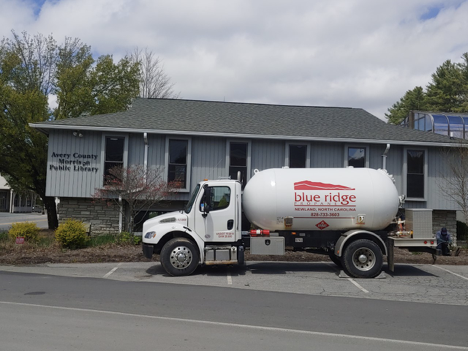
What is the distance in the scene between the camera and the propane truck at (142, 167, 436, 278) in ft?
38.7

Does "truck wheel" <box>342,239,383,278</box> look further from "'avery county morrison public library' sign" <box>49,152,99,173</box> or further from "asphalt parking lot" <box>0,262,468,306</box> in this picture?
"'avery county morrison public library' sign" <box>49,152,99,173</box>

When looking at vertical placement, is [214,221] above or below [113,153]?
below

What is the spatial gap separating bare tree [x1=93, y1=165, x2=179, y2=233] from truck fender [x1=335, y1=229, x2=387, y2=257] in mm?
7751

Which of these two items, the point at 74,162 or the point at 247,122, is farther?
the point at 247,122

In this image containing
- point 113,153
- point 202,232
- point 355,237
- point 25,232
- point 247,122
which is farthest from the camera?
point 247,122

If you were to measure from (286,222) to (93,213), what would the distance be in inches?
391

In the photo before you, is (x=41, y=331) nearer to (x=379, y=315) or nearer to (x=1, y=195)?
(x=379, y=315)

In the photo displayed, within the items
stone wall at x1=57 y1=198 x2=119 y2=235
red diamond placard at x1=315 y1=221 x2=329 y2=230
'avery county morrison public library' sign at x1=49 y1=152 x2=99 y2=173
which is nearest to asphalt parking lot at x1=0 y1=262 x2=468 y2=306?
red diamond placard at x1=315 y1=221 x2=329 y2=230

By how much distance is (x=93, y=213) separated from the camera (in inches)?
744

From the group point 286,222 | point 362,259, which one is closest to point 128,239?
point 286,222

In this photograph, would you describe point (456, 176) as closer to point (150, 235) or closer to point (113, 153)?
point (150, 235)

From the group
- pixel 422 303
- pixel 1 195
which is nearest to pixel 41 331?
pixel 422 303

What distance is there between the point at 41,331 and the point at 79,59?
24.3 m

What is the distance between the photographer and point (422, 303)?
9.09 meters
